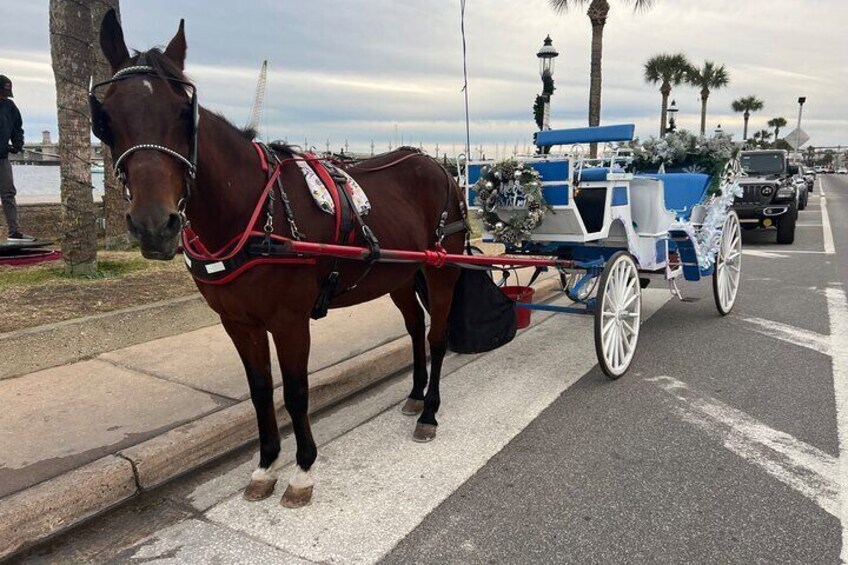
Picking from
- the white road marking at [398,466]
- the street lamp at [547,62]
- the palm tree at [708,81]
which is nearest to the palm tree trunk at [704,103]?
the palm tree at [708,81]

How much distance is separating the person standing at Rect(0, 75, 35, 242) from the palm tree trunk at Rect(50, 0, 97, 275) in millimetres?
1288

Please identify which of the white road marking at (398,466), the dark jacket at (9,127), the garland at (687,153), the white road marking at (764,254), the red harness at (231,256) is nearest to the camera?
the red harness at (231,256)

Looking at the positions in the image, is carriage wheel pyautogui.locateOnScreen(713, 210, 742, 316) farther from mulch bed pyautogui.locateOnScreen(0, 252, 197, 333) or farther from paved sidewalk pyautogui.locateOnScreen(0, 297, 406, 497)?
mulch bed pyautogui.locateOnScreen(0, 252, 197, 333)

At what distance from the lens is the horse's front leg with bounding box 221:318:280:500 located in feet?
10.1

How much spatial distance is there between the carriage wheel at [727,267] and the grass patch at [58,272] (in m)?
6.59

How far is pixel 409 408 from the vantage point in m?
4.30

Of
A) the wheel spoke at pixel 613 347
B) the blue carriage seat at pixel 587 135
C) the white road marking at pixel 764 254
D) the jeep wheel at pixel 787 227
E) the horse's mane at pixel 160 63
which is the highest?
the blue carriage seat at pixel 587 135

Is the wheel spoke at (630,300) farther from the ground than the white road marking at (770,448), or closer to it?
farther from the ground

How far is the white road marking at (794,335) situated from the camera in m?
5.73

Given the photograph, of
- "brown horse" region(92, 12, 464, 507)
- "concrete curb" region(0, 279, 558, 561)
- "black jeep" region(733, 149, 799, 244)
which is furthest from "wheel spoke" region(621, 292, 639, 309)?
"black jeep" region(733, 149, 799, 244)

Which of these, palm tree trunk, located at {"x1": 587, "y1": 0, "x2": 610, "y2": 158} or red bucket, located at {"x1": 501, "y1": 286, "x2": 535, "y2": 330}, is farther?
palm tree trunk, located at {"x1": 587, "y1": 0, "x2": 610, "y2": 158}

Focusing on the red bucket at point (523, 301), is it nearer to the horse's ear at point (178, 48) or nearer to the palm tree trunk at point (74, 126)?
the horse's ear at point (178, 48)

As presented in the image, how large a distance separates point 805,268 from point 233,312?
34.4 feet

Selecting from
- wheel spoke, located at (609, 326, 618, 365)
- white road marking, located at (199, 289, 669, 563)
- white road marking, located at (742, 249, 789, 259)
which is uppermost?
white road marking, located at (742, 249, 789, 259)
